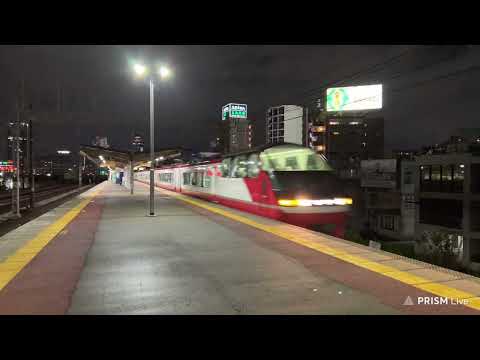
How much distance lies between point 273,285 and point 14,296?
337cm

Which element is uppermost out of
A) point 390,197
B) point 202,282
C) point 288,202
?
point 288,202

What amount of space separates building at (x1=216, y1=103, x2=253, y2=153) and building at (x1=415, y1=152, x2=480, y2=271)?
173 feet

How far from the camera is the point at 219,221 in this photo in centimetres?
1162

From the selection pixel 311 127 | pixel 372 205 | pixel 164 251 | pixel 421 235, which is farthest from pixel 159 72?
pixel 311 127

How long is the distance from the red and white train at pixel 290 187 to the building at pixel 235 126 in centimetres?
7464

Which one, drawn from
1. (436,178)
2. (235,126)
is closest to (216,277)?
(436,178)

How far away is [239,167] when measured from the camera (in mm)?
15680

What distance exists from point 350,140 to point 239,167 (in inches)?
3494

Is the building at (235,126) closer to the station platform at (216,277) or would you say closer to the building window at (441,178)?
the building window at (441,178)

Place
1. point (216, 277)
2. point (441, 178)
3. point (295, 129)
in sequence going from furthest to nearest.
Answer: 1. point (295, 129)
2. point (441, 178)
3. point (216, 277)

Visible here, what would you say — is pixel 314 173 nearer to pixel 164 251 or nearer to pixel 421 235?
pixel 164 251

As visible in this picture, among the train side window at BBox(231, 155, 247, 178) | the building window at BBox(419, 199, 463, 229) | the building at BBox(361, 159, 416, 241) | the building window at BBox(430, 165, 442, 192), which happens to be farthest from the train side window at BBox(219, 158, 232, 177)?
the building at BBox(361, 159, 416, 241)

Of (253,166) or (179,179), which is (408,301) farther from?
(179,179)

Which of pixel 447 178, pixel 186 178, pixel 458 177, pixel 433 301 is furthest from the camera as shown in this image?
pixel 447 178
